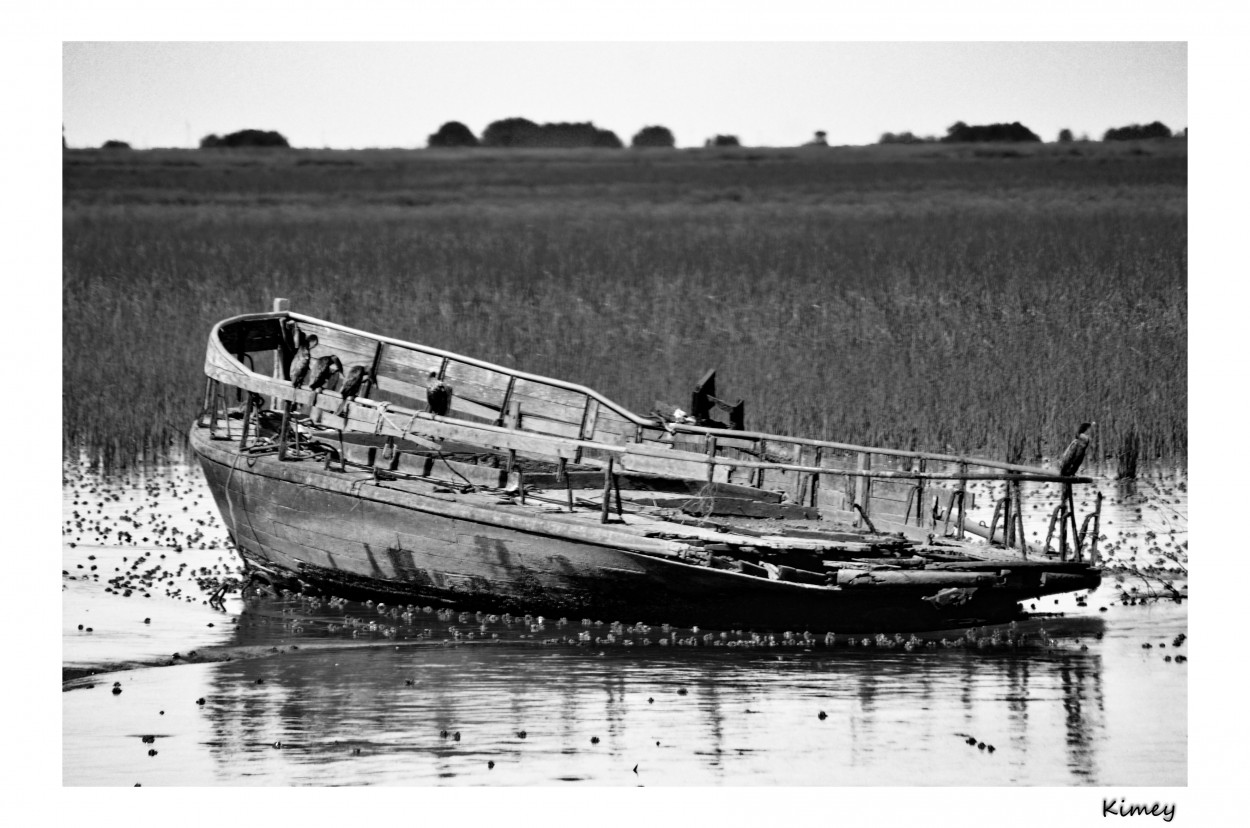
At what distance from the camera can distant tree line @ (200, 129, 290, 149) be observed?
14180 millimetres

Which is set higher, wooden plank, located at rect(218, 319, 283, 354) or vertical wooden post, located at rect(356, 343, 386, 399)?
wooden plank, located at rect(218, 319, 283, 354)

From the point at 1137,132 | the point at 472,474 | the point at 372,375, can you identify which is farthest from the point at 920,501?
the point at 372,375

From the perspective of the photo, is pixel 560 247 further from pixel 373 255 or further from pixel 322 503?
pixel 322 503

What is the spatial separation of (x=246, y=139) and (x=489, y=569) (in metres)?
5.20

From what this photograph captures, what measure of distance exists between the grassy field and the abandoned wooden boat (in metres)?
2.64

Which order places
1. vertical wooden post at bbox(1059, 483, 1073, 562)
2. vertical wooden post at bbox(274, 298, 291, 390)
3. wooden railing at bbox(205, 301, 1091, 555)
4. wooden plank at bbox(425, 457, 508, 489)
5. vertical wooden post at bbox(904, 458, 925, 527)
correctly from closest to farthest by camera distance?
vertical wooden post at bbox(1059, 483, 1073, 562) < wooden railing at bbox(205, 301, 1091, 555) < vertical wooden post at bbox(904, 458, 925, 527) < wooden plank at bbox(425, 457, 508, 489) < vertical wooden post at bbox(274, 298, 291, 390)

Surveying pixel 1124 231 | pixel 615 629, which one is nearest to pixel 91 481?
pixel 615 629

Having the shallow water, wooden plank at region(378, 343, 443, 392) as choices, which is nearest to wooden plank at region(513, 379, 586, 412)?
wooden plank at region(378, 343, 443, 392)

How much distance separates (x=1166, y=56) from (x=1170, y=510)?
12.3 feet

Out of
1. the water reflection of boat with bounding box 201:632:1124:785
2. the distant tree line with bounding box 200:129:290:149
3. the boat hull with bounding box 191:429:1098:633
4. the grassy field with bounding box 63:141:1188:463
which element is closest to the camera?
the water reflection of boat with bounding box 201:632:1124:785

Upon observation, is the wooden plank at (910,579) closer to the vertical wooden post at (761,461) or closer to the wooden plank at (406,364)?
the vertical wooden post at (761,461)

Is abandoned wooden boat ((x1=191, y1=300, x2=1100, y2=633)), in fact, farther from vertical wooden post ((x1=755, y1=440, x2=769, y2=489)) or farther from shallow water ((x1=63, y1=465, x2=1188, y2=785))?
shallow water ((x1=63, y1=465, x2=1188, y2=785))

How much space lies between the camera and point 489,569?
37.3 ft

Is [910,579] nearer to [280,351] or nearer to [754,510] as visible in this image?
[754,510]
